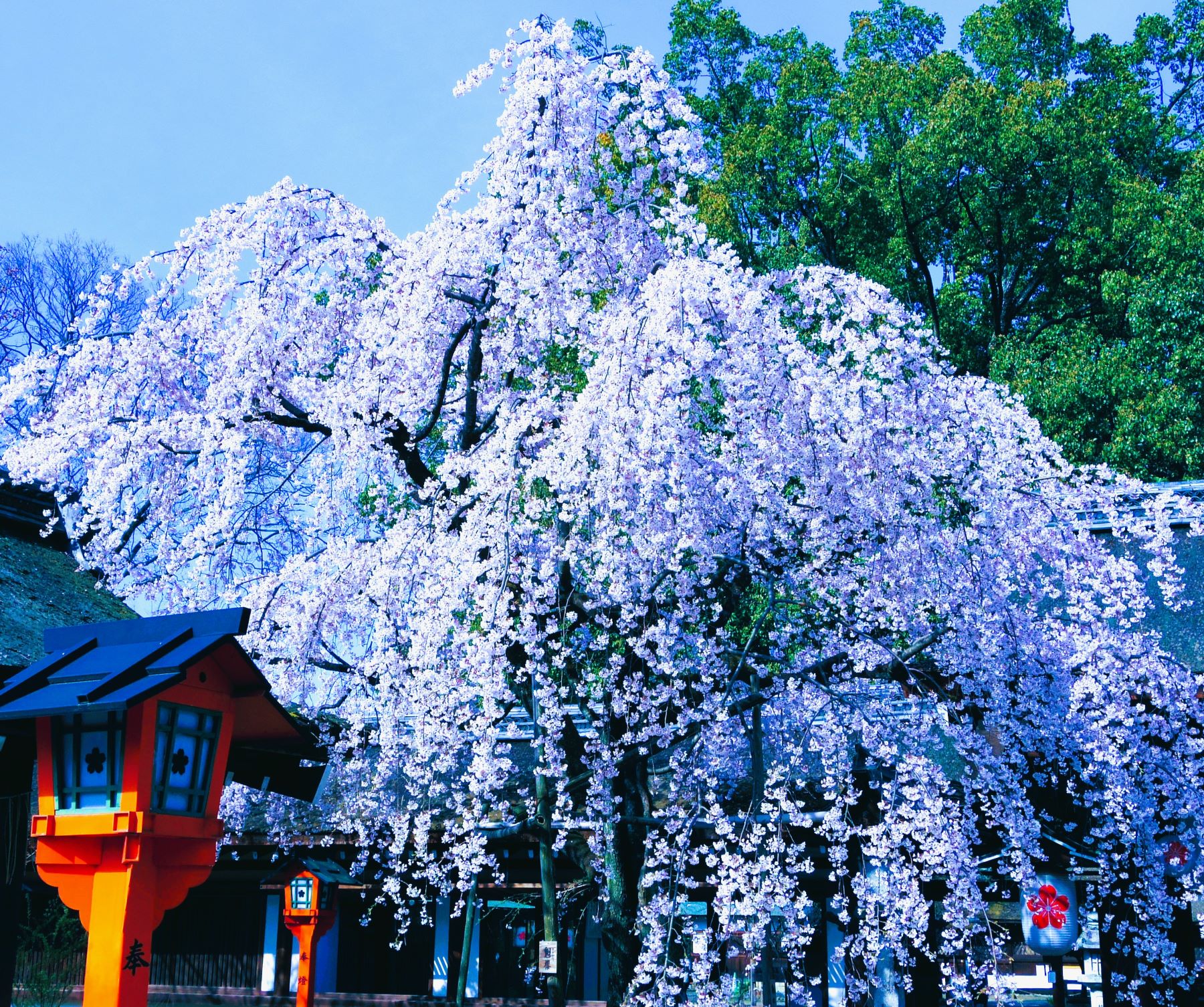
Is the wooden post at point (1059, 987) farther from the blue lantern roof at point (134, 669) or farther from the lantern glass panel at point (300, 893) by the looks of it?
the blue lantern roof at point (134, 669)

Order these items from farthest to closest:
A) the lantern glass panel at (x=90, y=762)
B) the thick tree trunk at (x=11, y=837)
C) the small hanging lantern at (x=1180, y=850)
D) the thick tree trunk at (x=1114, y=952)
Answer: the thick tree trunk at (x=1114, y=952)
the small hanging lantern at (x=1180, y=850)
the thick tree trunk at (x=11, y=837)
the lantern glass panel at (x=90, y=762)

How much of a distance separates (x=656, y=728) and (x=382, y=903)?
6.82 meters

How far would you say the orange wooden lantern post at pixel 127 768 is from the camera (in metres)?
4.94

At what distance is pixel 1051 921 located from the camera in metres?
11.2

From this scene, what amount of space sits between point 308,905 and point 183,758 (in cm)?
646

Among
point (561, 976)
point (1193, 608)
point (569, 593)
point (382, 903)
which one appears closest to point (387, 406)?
point (569, 593)

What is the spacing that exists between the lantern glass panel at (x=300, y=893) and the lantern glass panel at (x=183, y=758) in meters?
6.26

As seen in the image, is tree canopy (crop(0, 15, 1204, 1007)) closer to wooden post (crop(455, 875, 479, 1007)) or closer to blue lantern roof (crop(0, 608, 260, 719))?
wooden post (crop(455, 875, 479, 1007))

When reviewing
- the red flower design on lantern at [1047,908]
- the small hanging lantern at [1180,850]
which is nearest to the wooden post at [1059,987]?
the red flower design on lantern at [1047,908]

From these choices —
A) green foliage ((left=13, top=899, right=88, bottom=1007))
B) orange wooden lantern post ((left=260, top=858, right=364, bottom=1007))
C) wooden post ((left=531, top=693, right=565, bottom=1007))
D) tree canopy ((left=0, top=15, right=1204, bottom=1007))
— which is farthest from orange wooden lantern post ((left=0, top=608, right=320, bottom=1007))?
green foliage ((left=13, top=899, right=88, bottom=1007))

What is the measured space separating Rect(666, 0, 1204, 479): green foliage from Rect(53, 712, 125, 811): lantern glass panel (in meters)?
15.3

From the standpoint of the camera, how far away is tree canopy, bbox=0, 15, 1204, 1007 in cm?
839

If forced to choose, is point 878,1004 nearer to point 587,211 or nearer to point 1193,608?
point 1193,608

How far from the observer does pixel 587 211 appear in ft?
32.7
